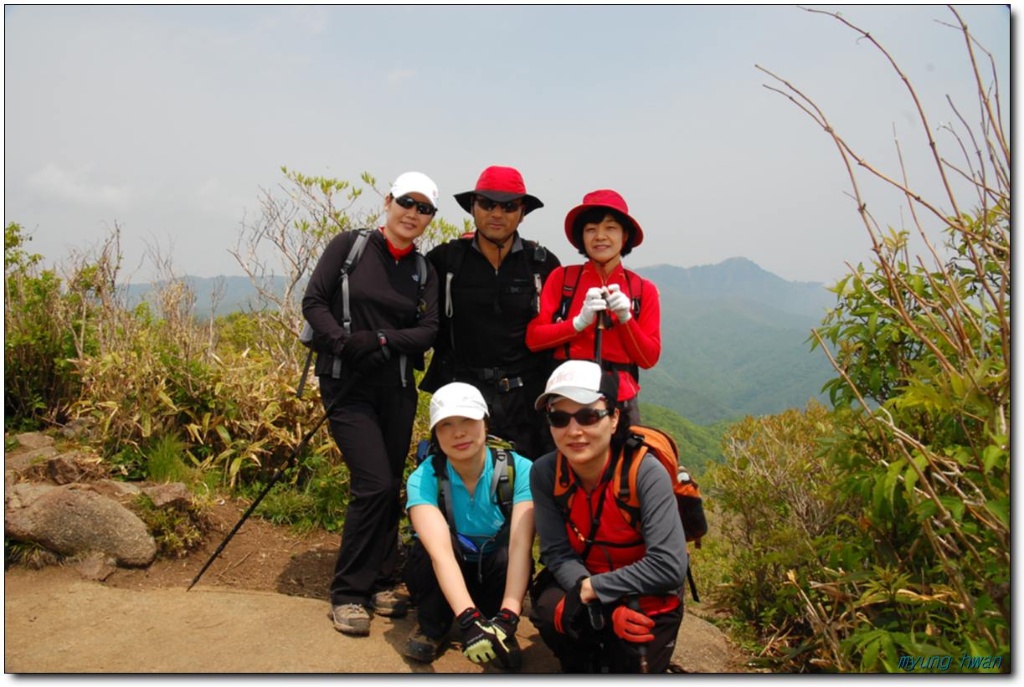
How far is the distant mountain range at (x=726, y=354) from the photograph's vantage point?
8156 centimetres

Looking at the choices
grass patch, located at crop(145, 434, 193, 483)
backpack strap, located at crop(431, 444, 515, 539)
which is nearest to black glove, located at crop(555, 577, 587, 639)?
backpack strap, located at crop(431, 444, 515, 539)

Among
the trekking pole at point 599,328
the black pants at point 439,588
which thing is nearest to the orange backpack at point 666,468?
the trekking pole at point 599,328

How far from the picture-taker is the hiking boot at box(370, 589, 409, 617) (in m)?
4.57

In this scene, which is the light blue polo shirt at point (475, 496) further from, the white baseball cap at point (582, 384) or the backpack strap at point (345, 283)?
→ the backpack strap at point (345, 283)

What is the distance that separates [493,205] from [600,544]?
6.73 feet

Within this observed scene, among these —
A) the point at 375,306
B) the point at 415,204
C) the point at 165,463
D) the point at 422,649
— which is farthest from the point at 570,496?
the point at 165,463

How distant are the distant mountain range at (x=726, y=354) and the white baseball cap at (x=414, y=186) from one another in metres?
36.8

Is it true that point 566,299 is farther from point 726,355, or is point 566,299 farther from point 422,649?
point 726,355

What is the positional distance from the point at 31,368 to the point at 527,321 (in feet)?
17.8

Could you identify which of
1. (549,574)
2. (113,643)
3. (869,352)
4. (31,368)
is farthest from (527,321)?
(31,368)

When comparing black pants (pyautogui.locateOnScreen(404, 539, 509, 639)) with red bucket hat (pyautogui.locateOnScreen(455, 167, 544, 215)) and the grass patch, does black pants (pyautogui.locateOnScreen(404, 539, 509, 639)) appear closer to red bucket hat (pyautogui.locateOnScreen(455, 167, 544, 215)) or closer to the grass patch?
red bucket hat (pyautogui.locateOnScreen(455, 167, 544, 215))

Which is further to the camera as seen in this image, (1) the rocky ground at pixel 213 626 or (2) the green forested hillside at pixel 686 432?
(2) the green forested hillside at pixel 686 432

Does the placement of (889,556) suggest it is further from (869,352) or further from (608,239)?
(608,239)

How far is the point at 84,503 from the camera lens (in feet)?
17.0
